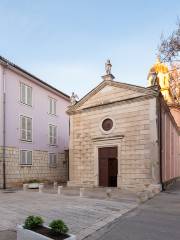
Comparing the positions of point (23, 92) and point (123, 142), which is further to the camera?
point (23, 92)

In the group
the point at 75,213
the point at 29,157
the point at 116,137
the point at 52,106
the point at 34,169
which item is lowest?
the point at 75,213

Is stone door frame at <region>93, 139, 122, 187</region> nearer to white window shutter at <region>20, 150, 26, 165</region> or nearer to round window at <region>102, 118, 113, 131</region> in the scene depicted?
round window at <region>102, 118, 113, 131</region>

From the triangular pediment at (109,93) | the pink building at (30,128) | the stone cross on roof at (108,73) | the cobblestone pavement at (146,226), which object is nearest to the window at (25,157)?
the pink building at (30,128)

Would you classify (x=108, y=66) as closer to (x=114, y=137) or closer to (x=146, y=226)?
(x=114, y=137)

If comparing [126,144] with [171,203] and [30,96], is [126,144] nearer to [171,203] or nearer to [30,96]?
[171,203]

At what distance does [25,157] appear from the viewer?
25.2m

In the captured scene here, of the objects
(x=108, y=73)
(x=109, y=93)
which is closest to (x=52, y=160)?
(x=109, y=93)

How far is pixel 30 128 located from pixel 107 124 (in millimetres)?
6663

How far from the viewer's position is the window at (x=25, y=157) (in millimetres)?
24744

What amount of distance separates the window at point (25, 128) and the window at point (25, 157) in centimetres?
100

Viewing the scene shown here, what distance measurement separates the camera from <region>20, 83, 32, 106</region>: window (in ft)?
82.7

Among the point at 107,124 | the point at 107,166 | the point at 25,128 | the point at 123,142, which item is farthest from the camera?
the point at 25,128

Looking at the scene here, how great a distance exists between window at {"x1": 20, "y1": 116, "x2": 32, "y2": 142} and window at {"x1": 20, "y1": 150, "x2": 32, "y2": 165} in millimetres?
999

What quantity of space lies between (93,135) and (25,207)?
39.0 feet
